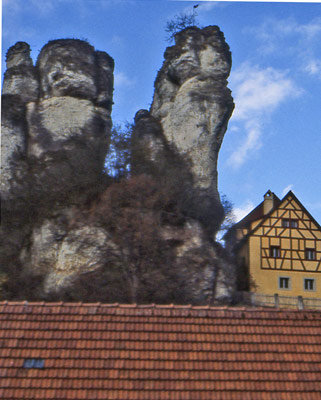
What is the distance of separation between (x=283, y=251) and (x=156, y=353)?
26771 mm

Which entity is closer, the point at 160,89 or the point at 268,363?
the point at 268,363

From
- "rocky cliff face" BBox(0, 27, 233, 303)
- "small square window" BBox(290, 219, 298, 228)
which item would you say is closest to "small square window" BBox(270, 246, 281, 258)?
"small square window" BBox(290, 219, 298, 228)

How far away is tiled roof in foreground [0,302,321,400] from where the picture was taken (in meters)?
7.92

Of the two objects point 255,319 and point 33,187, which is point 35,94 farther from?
point 255,319

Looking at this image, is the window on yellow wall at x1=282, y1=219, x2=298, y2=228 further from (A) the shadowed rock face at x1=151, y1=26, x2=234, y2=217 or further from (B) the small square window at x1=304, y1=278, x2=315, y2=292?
(A) the shadowed rock face at x1=151, y1=26, x2=234, y2=217

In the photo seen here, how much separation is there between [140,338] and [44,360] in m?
1.39

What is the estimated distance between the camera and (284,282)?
33562 mm

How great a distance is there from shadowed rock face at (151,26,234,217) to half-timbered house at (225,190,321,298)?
353 centimetres

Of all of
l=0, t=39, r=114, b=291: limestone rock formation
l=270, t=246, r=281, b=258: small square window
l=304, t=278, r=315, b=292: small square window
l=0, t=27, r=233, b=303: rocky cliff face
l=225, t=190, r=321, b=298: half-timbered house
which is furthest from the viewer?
l=270, t=246, r=281, b=258: small square window

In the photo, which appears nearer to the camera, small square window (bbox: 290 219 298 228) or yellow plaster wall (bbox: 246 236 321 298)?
yellow plaster wall (bbox: 246 236 321 298)

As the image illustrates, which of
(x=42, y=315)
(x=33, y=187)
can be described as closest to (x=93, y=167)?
(x=33, y=187)

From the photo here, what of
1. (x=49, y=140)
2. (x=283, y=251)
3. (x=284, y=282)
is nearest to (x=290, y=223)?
(x=283, y=251)

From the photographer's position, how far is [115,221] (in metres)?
28.5

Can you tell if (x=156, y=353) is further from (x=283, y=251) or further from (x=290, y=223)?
(x=290, y=223)
